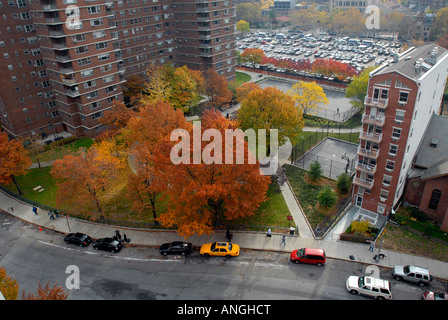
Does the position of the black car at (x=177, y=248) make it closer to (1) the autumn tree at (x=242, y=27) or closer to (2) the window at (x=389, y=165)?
(2) the window at (x=389, y=165)

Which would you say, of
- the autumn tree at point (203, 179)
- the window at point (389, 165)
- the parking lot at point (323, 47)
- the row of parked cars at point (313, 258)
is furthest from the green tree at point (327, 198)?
the parking lot at point (323, 47)

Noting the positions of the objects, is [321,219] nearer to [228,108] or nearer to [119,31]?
[228,108]

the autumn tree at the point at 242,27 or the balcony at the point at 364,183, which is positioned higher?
the autumn tree at the point at 242,27

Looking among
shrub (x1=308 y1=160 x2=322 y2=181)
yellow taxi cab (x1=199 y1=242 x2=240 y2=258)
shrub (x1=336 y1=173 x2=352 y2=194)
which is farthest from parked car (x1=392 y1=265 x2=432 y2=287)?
shrub (x1=308 y1=160 x2=322 y2=181)

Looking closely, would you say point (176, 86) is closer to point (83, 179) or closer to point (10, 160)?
point (10, 160)
